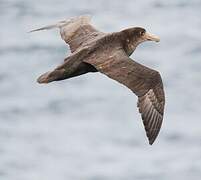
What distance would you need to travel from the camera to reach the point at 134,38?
145 ft

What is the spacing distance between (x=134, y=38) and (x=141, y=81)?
1862 mm

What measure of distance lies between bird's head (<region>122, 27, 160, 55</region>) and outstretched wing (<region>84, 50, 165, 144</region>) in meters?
0.95

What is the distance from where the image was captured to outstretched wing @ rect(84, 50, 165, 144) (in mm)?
42531

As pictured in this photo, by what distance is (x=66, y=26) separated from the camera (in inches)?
1807

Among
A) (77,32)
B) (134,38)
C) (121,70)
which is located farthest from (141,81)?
(77,32)

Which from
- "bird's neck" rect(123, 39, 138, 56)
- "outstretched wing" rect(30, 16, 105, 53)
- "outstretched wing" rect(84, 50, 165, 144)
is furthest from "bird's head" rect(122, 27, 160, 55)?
"outstretched wing" rect(84, 50, 165, 144)

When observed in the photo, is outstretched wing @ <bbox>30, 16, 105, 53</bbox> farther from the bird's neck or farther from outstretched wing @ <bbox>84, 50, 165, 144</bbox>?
outstretched wing @ <bbox>84, 50, 165, 144</bbox>

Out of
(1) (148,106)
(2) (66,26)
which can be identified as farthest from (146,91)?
(2) (66,26)

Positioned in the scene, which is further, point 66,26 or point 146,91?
point 66,26

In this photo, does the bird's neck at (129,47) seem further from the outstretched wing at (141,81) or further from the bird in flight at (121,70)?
the outstretched wing at (141,81)

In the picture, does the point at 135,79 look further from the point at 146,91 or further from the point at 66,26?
the point at 66,26

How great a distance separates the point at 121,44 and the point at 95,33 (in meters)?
1.31

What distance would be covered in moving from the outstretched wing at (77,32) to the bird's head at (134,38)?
580mm

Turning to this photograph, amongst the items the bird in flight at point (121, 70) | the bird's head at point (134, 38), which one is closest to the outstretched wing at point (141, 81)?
the bird in flight at point (121, 70)
